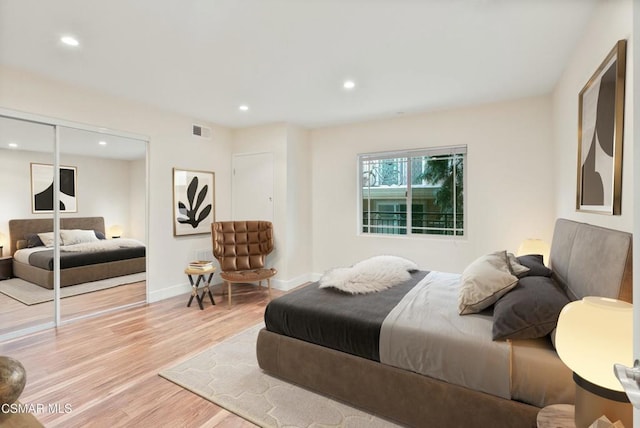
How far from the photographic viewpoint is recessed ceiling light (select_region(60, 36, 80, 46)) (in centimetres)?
229

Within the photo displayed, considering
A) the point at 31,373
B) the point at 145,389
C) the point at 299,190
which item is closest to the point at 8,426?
the point at 145,389

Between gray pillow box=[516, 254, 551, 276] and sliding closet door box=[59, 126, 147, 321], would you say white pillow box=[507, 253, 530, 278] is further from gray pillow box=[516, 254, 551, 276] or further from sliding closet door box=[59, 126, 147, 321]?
sliding closet door box=[59, 126, 147, 321]

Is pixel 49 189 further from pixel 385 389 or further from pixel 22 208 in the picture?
pixel 385 389

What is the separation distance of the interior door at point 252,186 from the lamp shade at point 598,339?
4.03 metres

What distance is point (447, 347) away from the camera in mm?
1703

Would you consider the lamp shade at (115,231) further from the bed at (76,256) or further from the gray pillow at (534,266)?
the gray pillow at (534,266)

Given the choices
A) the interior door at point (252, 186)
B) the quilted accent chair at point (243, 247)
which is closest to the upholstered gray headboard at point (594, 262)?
the quilted accent chair at point (243, 247)

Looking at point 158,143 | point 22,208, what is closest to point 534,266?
point 158,143

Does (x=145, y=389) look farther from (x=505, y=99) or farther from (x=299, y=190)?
(x=505, y=99)

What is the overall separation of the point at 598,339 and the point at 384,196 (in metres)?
3.68

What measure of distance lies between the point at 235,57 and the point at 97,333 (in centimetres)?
299

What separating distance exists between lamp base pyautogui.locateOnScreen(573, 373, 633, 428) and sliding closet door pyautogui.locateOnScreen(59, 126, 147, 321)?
4.32 metres

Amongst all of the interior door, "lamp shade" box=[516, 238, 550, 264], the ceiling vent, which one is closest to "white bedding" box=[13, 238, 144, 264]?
the interior door

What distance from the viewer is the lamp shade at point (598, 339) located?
0.98 m
